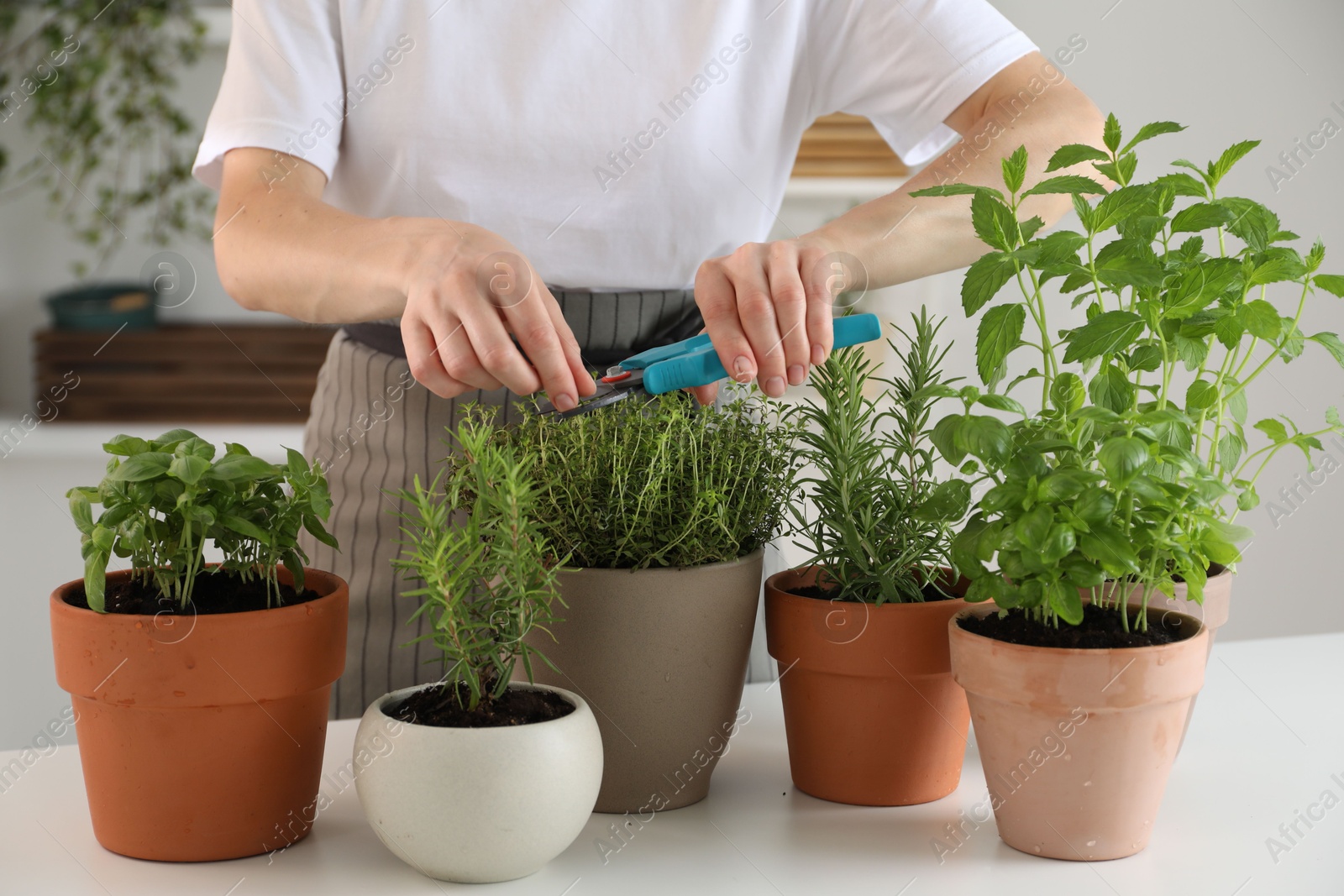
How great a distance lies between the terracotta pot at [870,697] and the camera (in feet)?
2.09

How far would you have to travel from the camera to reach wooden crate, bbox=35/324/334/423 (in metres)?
2.34

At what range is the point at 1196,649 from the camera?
571 mm

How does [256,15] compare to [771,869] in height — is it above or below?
above

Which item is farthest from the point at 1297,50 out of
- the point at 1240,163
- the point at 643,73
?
the point at 643,73

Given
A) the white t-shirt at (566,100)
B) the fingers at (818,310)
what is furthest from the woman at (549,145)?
the fingers at (818,310)

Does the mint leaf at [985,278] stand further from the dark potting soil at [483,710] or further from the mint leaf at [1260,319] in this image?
the dark potting soil at [483,710]

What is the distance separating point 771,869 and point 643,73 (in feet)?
2.45

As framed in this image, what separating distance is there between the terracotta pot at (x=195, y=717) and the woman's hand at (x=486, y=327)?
166 mm

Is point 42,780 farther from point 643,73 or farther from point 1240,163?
point 1240,163

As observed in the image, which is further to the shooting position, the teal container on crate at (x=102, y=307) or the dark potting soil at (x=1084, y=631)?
the teal container on crate at (x=102, y=307)

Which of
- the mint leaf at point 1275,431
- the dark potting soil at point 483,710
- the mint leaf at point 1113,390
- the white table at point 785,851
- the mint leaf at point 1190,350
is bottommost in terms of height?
the white table at point 785,851

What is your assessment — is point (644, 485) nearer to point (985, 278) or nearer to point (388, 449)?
point (985, 278)

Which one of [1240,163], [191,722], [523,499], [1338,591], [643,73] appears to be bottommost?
[1338,591]

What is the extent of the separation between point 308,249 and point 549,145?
280 mm
